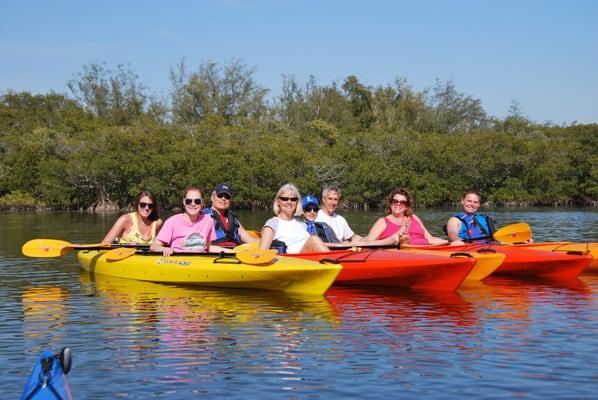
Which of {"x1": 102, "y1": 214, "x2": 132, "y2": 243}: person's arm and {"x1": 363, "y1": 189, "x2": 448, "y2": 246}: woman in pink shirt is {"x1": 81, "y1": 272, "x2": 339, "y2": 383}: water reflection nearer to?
{"x1": 102, "y1": 214, "x2": 132, "y2": 243}: person's arm

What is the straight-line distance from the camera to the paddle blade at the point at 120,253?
12.8 metres

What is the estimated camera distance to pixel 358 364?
23.4ft

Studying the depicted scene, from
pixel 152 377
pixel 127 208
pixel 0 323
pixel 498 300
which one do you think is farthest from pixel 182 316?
pixel 127 208

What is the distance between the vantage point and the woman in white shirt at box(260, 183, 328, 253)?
10.8 meters

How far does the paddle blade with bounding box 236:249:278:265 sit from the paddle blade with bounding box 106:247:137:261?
2.48 m

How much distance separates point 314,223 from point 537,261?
3382 millimetres

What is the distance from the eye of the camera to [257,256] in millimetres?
10859

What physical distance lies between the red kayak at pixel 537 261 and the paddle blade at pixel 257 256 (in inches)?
117

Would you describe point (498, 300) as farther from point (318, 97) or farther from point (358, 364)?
point (318, 97)

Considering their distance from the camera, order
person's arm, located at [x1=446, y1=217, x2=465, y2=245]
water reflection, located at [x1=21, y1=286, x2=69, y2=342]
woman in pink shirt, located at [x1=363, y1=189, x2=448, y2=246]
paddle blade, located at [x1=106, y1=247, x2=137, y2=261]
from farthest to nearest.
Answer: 1. person's arm, located at [x1=446, y1=217, x2=465, y2=245]
2. paddle blade, located at [x1=106, y1=247, x2=137, y2=261]
3. woman in pink shirt, located at [x1=363, y1=189, x2=448, y2=246]
4. water reflection, located at [x1=21, y1=286, x2=69, y2=342]

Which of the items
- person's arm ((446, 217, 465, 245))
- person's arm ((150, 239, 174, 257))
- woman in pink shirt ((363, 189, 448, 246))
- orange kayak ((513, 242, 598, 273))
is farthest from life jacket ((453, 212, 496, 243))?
person's arm ((150, 239, 174, 257))

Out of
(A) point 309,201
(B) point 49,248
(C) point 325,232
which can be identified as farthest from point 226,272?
(B) point 49,248

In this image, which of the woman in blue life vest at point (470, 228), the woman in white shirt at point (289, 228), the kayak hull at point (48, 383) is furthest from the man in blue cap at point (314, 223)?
the kayak hull at point (48, 383)

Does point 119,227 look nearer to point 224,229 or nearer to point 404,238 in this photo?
point 224,229
